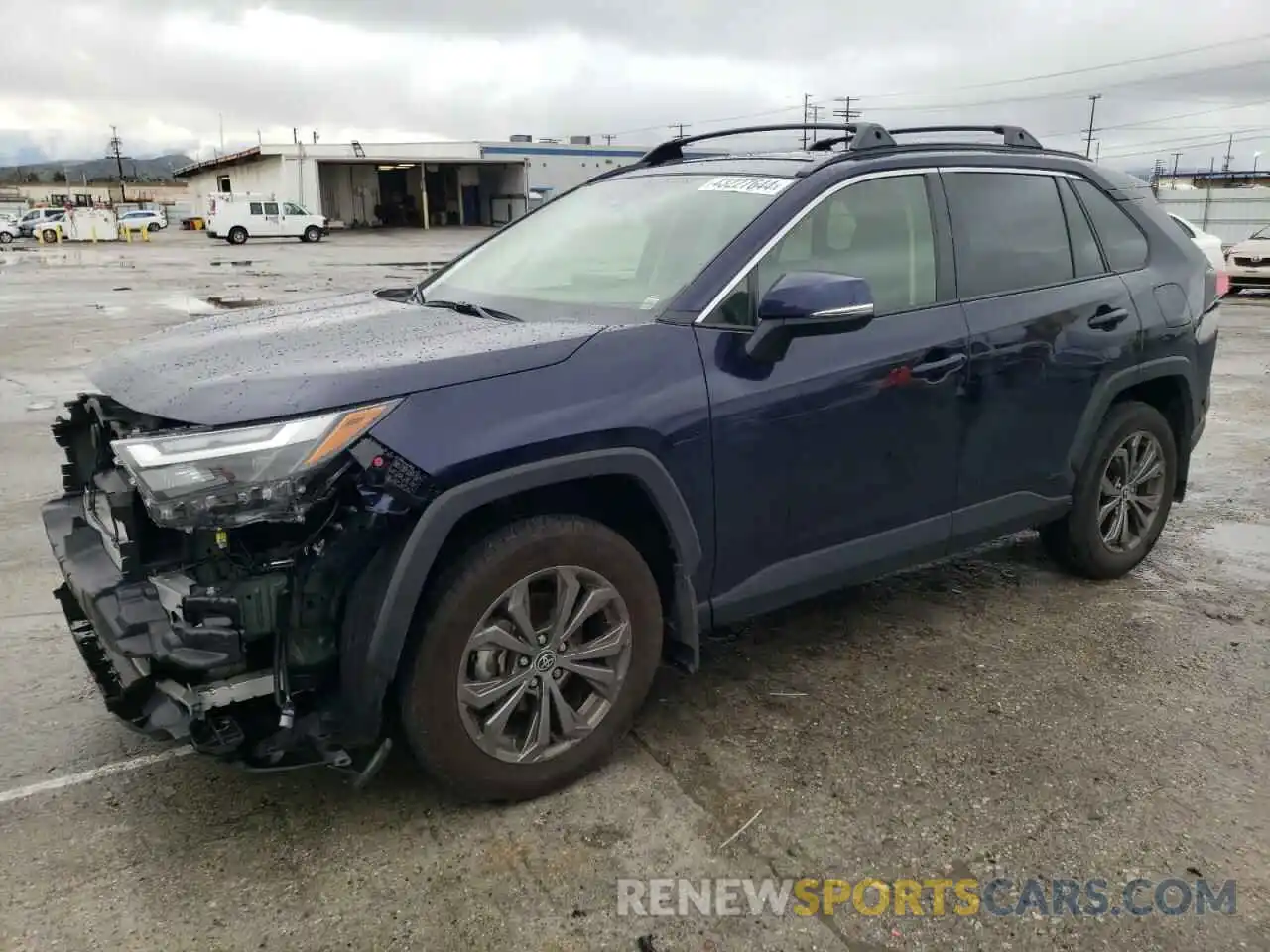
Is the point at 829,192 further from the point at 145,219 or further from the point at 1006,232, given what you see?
the point at 145,219

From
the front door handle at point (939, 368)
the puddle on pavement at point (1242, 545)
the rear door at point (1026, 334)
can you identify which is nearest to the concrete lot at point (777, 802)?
the puddle on pavement at point (1242, 545)

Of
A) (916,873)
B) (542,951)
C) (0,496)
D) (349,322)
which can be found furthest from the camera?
(0,496)

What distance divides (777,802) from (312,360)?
1.81 meters

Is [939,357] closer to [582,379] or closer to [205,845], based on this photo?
[582,379]

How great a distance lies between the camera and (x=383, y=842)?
9.09 feet

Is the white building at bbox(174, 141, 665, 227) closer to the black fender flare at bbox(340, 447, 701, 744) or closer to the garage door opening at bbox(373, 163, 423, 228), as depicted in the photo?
the garage door opening at bbox(373, 163, 423, 228)

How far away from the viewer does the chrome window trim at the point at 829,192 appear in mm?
3129

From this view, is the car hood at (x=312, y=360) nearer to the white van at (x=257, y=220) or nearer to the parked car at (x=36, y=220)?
the white van at (x=257, y=220)

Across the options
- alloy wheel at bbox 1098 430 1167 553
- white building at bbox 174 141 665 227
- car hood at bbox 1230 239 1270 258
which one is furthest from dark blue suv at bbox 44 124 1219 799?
white building at bbox 174 141 665 227

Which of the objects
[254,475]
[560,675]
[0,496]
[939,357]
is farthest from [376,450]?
[0,496]

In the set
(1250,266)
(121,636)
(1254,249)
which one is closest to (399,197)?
(1254,249)

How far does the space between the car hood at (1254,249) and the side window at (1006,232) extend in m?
16.9

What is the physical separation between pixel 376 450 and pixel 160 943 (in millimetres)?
1260

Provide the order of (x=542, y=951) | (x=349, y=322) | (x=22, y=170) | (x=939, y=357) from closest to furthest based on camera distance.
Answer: (x=542, y=951)
(x=349, y=322)
(x=939, y=357)
(x=22, y=170)
